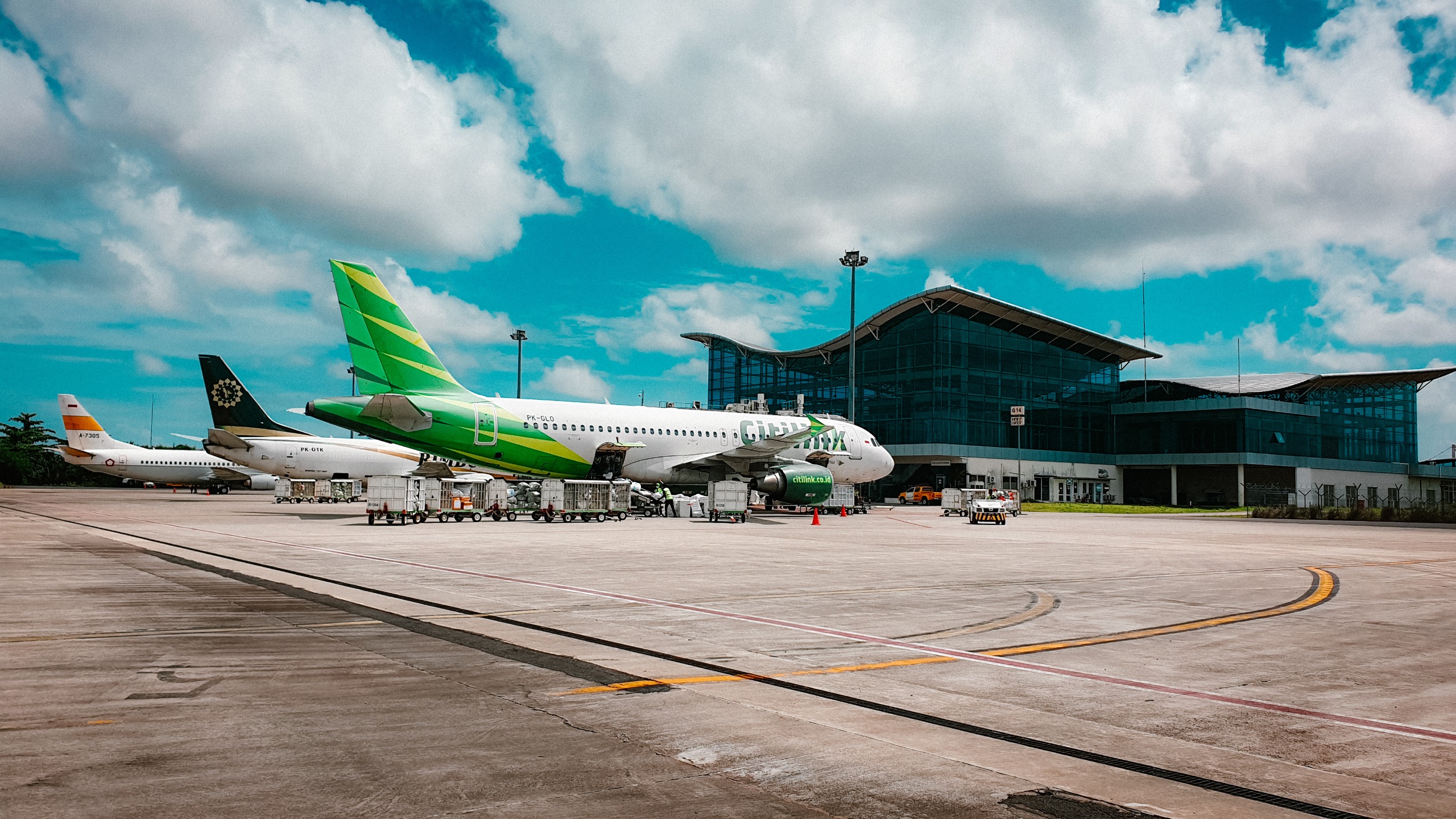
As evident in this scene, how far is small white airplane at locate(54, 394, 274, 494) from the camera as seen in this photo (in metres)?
71.9

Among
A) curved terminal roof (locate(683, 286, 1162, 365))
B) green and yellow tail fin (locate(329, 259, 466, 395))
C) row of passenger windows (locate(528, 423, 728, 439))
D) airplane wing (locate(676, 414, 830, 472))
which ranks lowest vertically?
airplane wing (locate(676, 414, 830, 472))

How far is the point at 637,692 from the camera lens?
6.51 m

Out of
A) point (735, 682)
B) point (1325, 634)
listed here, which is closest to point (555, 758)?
point (735, 682)

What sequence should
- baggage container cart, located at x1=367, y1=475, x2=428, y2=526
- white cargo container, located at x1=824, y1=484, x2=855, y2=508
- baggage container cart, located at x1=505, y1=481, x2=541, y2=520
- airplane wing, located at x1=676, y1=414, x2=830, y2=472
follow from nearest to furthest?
baggage container cart, located at x1=367, y1=475, x2=428, y2=526 → baggage container cart, located at x1=505, y1=481, x2=541, y2=520 → airplane wing, located at x1=676, y1=414, x2=830, y2=472 → white cargo container, located at x1=824, y1=484, x2=855, y2=508

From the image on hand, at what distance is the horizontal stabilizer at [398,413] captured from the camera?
31000mm

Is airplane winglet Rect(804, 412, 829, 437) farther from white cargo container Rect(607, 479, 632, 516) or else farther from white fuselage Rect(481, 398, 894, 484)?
white cargo container Rect(607, 479, 632, 516)

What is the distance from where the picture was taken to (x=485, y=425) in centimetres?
3400

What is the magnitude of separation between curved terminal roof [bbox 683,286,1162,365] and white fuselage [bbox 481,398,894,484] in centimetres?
3084

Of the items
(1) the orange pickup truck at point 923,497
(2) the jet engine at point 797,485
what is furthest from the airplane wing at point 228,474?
(2) the jet engine at point 797,485

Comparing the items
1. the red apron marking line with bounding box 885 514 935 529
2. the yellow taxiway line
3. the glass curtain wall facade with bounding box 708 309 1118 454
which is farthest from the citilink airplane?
the glass curtain wall facade with bounding box 708 309 1118 454

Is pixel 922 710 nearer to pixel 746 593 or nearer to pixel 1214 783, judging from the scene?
pixel 1214 783

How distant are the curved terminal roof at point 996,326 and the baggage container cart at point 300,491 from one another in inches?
1695

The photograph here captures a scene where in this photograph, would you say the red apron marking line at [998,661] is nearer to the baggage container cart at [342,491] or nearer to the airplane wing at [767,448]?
the airplane wing at [767,448]

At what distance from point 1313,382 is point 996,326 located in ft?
111
